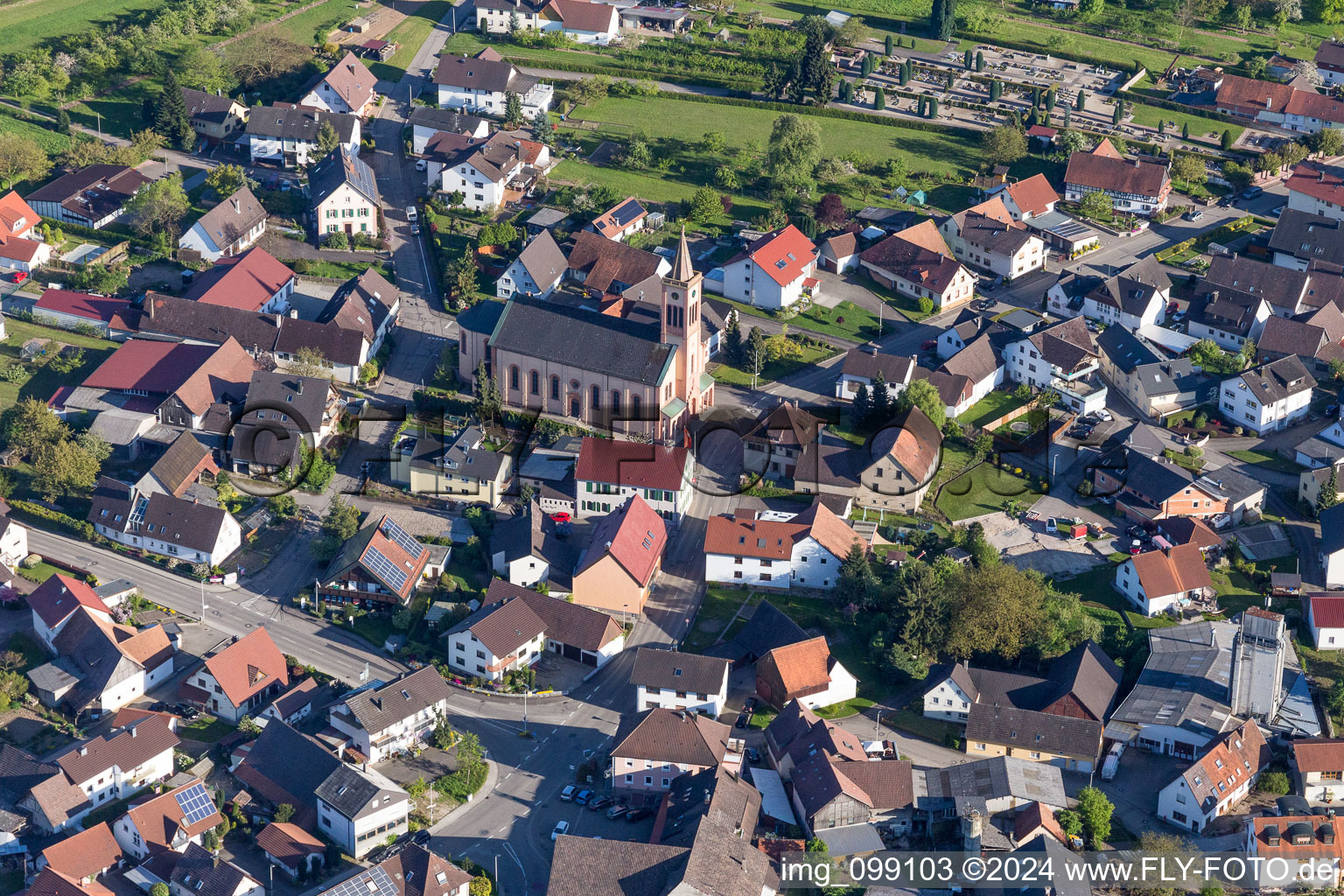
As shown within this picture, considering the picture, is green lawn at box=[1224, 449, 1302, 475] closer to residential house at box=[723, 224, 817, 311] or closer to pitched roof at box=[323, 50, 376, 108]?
residential house at box=[723, 224, 817, 311]

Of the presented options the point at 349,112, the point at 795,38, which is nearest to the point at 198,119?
the point at 349,112

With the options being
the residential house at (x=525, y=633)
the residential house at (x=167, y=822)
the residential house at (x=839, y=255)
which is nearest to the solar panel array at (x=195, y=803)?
the residential house at (x=167, y=822)

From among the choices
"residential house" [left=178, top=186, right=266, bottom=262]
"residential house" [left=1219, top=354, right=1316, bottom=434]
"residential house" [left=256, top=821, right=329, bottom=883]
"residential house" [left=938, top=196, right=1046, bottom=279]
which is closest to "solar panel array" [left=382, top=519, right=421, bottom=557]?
"residential house" [left=256, top=821, right=329, bottom=883]

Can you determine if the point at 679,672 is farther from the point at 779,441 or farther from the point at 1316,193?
the point at 1316,193

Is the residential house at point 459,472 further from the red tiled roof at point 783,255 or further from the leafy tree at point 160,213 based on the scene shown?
the leafy tree at point 160,213

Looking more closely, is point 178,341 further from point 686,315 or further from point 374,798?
point 374,798

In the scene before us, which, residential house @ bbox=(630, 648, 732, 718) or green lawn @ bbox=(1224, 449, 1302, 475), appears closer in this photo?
residential house @ bbox=(630, 648, 732, 718)
